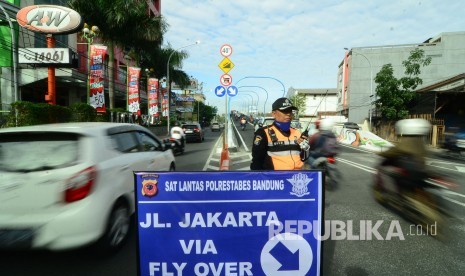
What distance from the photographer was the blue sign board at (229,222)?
2367 mm

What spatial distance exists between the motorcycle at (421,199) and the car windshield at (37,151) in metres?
4.45

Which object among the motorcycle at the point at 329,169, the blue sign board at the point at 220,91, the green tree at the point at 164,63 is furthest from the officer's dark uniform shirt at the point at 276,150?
the green tree at the point at 164,63

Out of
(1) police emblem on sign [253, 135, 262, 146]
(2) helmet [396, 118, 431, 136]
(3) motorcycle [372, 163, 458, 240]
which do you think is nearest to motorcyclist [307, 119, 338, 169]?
(3) motorcycle [372, 163, 458, 240]

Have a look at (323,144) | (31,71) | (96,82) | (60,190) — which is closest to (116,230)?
(60,190)

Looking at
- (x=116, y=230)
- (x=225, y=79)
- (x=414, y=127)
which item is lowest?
(x=116, y=230)

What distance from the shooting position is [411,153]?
4.79 meters

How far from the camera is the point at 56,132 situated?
3.81 m

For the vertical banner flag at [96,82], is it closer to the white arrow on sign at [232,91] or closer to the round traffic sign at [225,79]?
the white arrow on sign at [232,91]

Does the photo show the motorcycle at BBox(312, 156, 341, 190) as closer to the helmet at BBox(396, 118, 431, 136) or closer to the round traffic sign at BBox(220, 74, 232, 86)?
the helmet at BBox(396, 118, 431, 136)

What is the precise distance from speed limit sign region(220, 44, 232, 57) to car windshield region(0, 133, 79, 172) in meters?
9.05

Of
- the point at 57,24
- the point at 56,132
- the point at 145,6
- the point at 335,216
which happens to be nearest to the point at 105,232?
the point at 56,132

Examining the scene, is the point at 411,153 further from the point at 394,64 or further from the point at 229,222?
the point at 394,64

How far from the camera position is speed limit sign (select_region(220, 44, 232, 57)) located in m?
12.1

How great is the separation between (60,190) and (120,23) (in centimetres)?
2278
